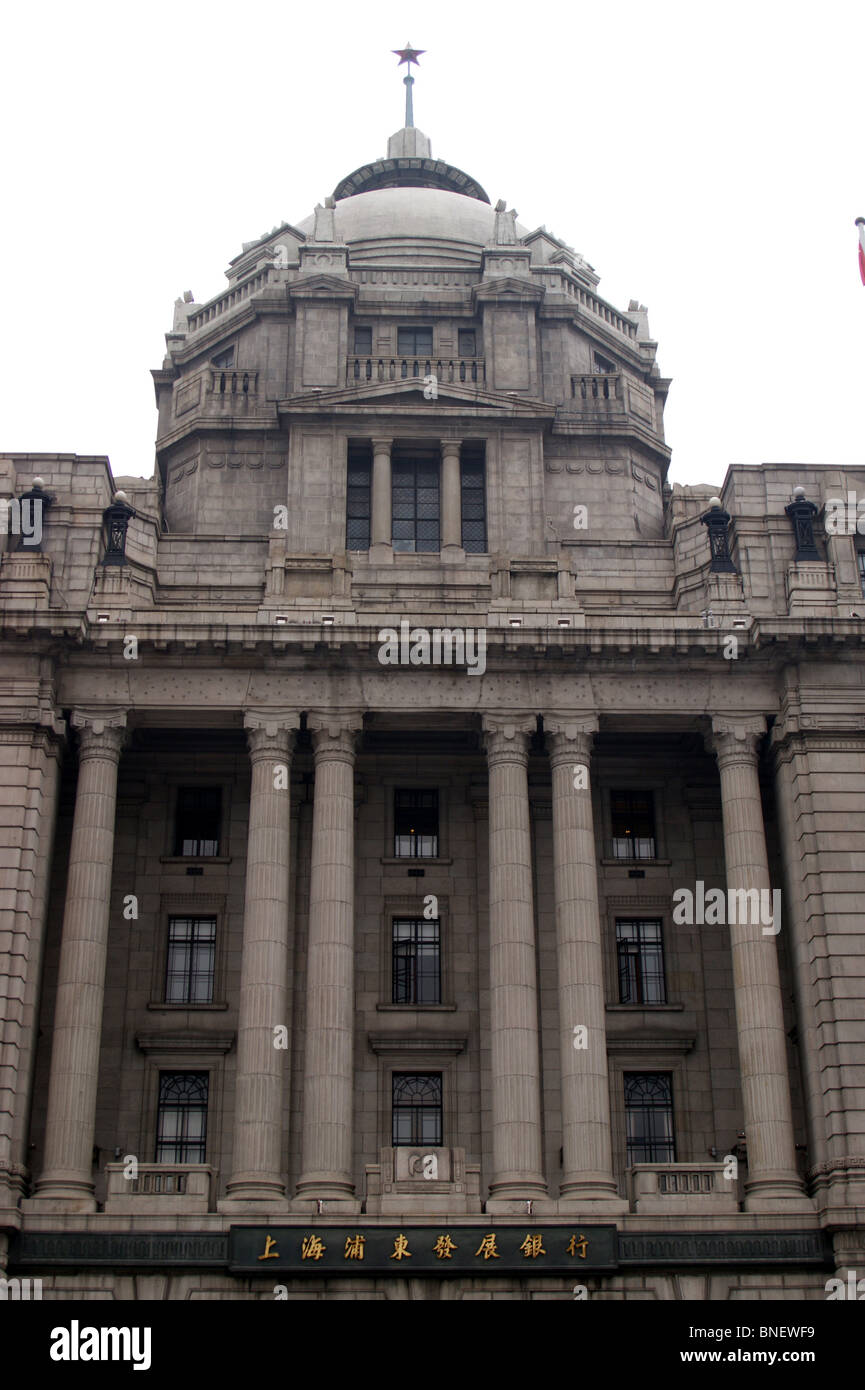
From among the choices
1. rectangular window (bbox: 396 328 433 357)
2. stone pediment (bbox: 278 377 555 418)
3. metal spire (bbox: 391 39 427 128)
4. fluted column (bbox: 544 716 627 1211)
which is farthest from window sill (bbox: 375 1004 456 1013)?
metal spire (bbox: 391 39 427 128)

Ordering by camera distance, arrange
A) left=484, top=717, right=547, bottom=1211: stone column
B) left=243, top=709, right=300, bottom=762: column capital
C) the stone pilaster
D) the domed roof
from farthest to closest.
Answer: the domed roof → left=243, top=709, right=300, bottom=762: column capital → left=484, top=717, right=547, bottom=1211: stone column → the stone pilaster

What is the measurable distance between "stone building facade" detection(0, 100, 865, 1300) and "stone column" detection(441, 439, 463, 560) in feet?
0.60

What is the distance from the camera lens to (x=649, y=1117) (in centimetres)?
4219

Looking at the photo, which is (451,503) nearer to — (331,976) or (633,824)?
(633,824)

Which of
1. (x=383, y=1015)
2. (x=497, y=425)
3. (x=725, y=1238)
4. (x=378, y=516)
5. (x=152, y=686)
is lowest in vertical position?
(x=725, y=1238)

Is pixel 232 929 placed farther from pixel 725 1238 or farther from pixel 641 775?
pixel 725 1238

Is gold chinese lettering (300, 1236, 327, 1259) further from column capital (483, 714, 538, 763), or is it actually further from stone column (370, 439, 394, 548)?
stone column (370, 439, 394, 548)

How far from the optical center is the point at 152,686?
140 ft

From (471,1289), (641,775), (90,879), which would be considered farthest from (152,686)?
(471,1289)

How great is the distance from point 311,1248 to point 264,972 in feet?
21.5

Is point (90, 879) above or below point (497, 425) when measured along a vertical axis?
below

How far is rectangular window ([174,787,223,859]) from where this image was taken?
45125 mm

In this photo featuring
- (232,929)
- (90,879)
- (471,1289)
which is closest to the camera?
(471,1289)
